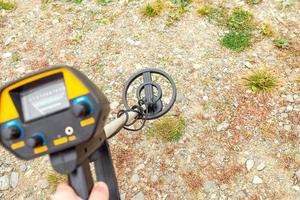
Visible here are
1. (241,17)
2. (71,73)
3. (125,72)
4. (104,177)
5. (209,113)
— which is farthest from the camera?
(241,17)

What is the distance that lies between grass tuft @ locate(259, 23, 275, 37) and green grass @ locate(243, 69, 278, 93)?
72cm

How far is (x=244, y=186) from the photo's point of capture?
487 cm

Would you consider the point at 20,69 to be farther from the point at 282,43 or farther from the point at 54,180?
the point at 282,43

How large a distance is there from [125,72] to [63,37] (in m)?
1.20

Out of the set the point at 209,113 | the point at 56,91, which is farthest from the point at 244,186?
the point at 56,91

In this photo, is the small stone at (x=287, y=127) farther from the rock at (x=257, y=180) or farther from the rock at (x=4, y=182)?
the rock at (x=4, y=182)

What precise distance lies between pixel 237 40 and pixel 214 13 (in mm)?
622

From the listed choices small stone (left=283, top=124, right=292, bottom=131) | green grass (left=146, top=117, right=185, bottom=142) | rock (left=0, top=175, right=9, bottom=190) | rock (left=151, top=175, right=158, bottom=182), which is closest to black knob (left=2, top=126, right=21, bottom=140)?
rock (left=151, top=175, right=158, bottom=182)

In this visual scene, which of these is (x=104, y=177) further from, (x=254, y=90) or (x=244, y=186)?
(x=254, y=90)

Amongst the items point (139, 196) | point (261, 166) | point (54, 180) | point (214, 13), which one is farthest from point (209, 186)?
point (214, 13)

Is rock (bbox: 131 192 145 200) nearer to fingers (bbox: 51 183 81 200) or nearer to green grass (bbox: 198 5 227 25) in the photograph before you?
fingers (bbox: 51 183 81 200)

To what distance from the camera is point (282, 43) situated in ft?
19.7

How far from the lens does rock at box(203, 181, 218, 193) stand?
16.0 ft

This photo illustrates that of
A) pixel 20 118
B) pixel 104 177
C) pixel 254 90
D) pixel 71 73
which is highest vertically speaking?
pixel 71 73
